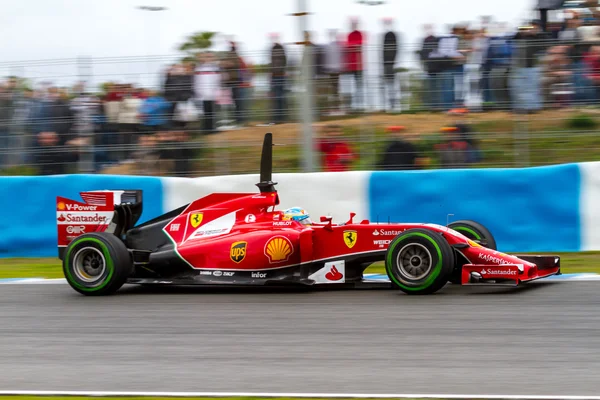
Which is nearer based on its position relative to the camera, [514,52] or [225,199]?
[225,199]

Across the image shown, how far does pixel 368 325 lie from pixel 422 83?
16.8 feet

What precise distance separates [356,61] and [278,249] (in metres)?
4.05

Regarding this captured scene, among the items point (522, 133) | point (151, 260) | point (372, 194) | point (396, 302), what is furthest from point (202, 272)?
point (522, 133)

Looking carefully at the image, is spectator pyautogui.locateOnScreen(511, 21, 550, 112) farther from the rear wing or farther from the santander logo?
the rear wing

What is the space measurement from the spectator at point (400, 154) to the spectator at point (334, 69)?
769mm

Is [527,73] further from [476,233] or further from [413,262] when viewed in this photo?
[413,262]

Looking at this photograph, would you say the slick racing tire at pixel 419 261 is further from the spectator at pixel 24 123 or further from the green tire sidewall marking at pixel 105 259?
the spectator at pixel 24 123

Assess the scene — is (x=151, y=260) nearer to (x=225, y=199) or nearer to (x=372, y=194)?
(x=225, y=199)

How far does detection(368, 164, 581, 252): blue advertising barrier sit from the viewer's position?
387 inches

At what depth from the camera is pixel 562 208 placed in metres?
9.84

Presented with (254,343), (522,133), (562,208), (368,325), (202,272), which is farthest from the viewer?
(522,133)

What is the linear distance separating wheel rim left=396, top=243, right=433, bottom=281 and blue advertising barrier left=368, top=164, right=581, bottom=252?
295cm

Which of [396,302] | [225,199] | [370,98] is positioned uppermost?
[370,98]

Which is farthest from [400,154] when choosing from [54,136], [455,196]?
[54,136]
